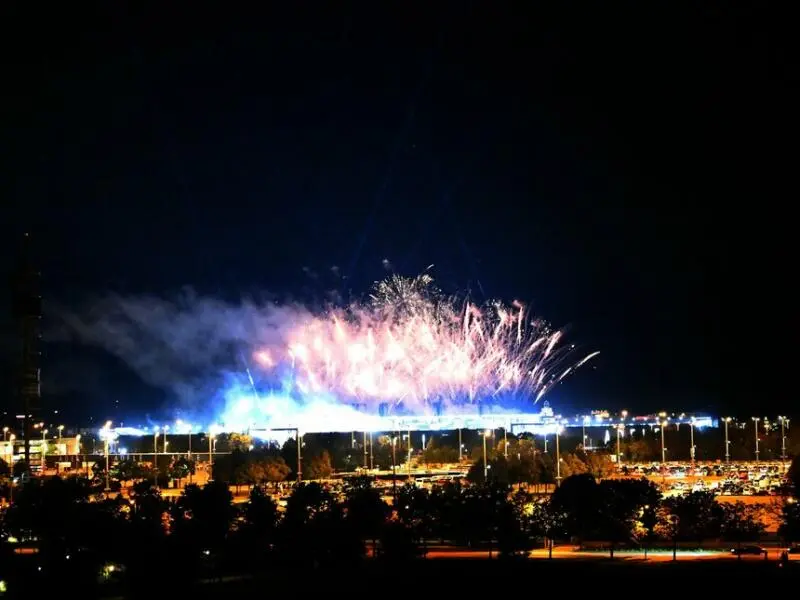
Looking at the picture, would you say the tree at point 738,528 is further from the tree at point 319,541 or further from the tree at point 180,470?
the tree at point 180,470

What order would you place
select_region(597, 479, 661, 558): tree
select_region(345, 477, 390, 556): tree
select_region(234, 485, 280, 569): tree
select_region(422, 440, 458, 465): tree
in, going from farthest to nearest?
select_region(422, 440, 458, 465): tree, select_region(597, 479, 661, 558): tree, select_region(345, 477, 390, 556): tree, select_region(234, 485, 280, 569): tree

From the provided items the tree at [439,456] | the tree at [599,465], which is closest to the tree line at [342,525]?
A: the tree at [599,465]

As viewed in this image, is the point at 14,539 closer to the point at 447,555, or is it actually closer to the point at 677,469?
the point at 447,555

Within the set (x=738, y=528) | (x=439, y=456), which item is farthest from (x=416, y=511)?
(x=439, y=456)

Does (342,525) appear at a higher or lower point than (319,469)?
higher

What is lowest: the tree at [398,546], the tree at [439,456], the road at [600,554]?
the road at [600,554]

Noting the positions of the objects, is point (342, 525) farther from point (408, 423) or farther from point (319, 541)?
point (408, 423)

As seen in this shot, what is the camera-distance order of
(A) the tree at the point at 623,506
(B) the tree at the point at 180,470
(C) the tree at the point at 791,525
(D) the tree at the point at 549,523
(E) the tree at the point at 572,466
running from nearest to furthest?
(C) the tree at the point at 791,525 → (A) the tree at the point at 623,506 → (D) the tree at the point at 549,523 → (E) the tree at the point at 572,466 → (B) the tree at the point at 180,470

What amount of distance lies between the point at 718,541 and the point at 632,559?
4573mm

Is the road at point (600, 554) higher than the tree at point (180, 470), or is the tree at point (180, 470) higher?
the tree at point (180, 470)

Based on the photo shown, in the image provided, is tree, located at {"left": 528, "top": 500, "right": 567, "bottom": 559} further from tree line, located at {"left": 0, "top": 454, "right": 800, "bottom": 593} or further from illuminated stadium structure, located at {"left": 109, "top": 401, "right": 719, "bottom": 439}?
illuminated stadium structure, located at {"left": 109, "top": 401, "right": 719, "bottom": 439}

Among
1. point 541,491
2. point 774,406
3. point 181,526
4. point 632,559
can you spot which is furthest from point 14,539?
point 774,406

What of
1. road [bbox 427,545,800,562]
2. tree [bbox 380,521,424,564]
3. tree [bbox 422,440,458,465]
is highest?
tree [bbox 380,521,424,564]

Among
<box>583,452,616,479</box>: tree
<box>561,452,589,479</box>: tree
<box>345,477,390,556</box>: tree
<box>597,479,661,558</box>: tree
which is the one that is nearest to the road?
<box>597,479,661,558</box>: tree
